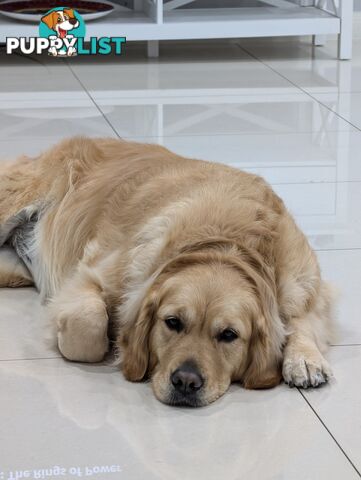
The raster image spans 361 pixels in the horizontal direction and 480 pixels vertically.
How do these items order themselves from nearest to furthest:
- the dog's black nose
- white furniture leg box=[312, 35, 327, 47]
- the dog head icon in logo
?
the dog's black nose < the dog head icon in logo < white furniture leg box=[312, 35, 327, 47]

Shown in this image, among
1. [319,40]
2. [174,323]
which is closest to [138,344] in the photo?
[174,323]

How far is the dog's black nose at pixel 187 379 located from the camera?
2.37 m

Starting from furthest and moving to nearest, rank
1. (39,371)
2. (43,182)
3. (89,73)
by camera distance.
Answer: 1. (89,73)
2. (43,182)
3. (39,371)

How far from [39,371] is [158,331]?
366 millimetres

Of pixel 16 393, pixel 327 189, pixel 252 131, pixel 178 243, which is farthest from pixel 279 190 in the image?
pixel 16 393

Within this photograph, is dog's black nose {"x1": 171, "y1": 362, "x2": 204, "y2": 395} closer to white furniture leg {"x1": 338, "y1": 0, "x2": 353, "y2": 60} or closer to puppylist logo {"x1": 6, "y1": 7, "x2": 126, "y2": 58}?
puppylist logo {"x1": 6, "y1": 7, "x2": 126, "y2": 58}

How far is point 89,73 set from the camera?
6320 millimetres

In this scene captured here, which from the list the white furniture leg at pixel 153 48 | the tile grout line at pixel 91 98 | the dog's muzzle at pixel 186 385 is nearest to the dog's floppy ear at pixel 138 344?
the dog's muzzle at pixel 186 385

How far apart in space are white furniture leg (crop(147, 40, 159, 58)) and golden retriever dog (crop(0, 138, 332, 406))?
3730mm

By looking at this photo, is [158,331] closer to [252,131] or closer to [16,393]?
[16,393]

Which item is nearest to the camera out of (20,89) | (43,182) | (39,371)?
(39,371)

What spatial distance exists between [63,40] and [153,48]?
23.7 inches

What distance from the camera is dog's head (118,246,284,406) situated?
2.40 metres

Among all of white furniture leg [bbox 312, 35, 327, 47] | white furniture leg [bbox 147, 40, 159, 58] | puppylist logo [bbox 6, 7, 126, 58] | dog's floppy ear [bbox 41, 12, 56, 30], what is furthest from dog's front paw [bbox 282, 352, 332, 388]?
white furniture leg [bbox 312, 35, 327, 47]
